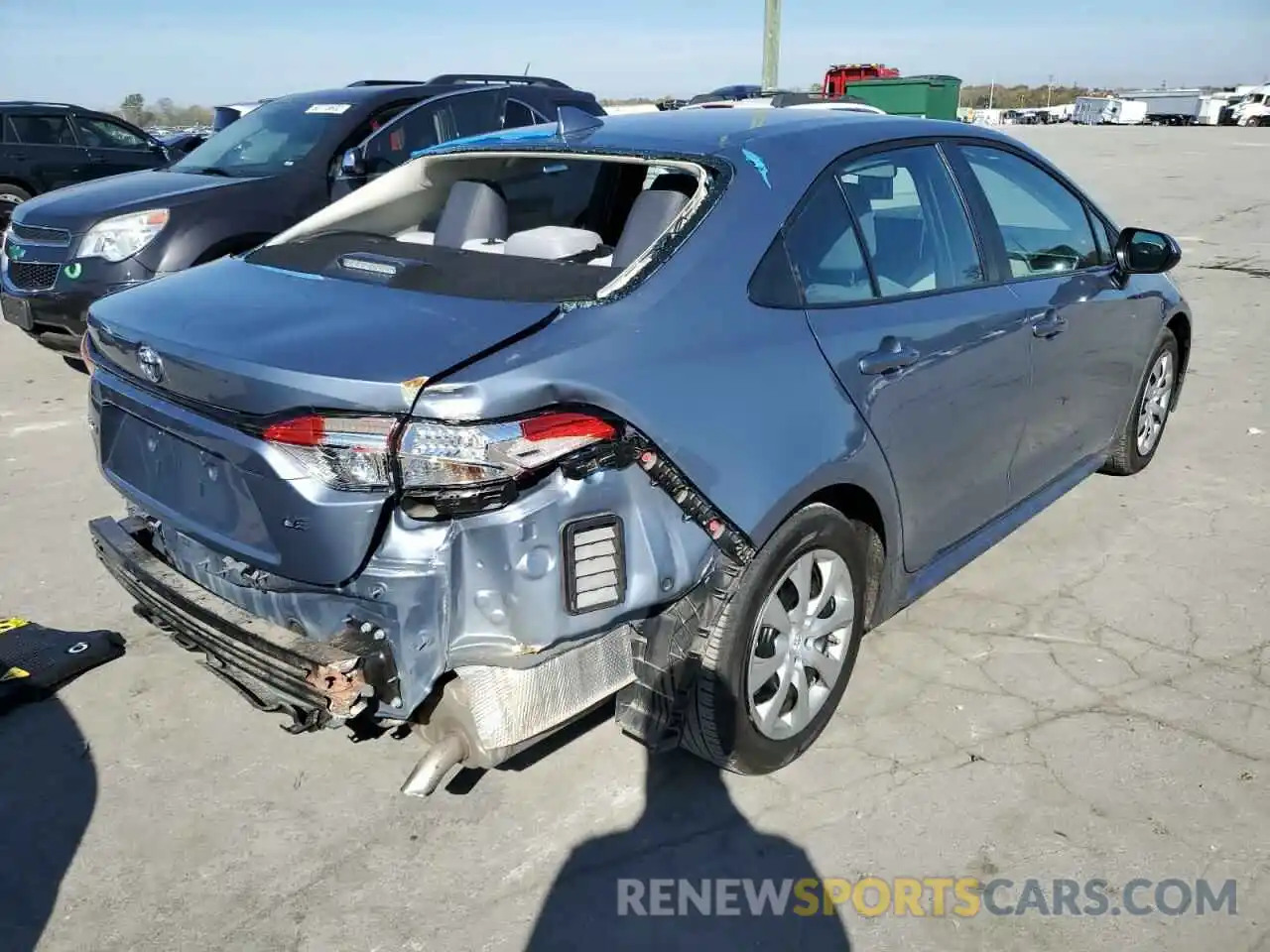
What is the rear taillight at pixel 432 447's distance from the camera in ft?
6.90

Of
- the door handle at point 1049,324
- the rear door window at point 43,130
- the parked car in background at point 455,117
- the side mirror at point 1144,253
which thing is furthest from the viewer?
the rear door window at point 43,130

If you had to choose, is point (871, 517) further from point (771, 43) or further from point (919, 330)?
point (771, 43)

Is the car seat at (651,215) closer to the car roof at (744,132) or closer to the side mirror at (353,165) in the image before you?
the car roof at (744,132)

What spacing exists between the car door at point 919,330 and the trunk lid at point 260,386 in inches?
36.8

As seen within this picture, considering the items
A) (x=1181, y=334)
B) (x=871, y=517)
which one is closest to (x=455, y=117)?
(x=1181, y=334)

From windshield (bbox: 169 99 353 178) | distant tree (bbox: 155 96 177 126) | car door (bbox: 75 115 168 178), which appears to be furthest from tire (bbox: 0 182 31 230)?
distant tree (bbox: 155 96 177 126)

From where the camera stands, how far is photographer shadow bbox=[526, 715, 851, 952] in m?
2.40

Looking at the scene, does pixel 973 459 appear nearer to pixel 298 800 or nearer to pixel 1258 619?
pixel 1258 619

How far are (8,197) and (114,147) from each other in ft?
5.16

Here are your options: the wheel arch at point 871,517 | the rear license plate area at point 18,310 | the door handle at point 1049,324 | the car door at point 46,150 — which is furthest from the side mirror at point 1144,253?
the car door at point 46,150

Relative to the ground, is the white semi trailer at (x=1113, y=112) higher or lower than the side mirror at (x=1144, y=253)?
lower

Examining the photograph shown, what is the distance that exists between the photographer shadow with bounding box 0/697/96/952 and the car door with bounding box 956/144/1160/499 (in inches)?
126

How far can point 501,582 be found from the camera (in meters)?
2.16

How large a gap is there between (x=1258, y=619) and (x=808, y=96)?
13.4 feet
